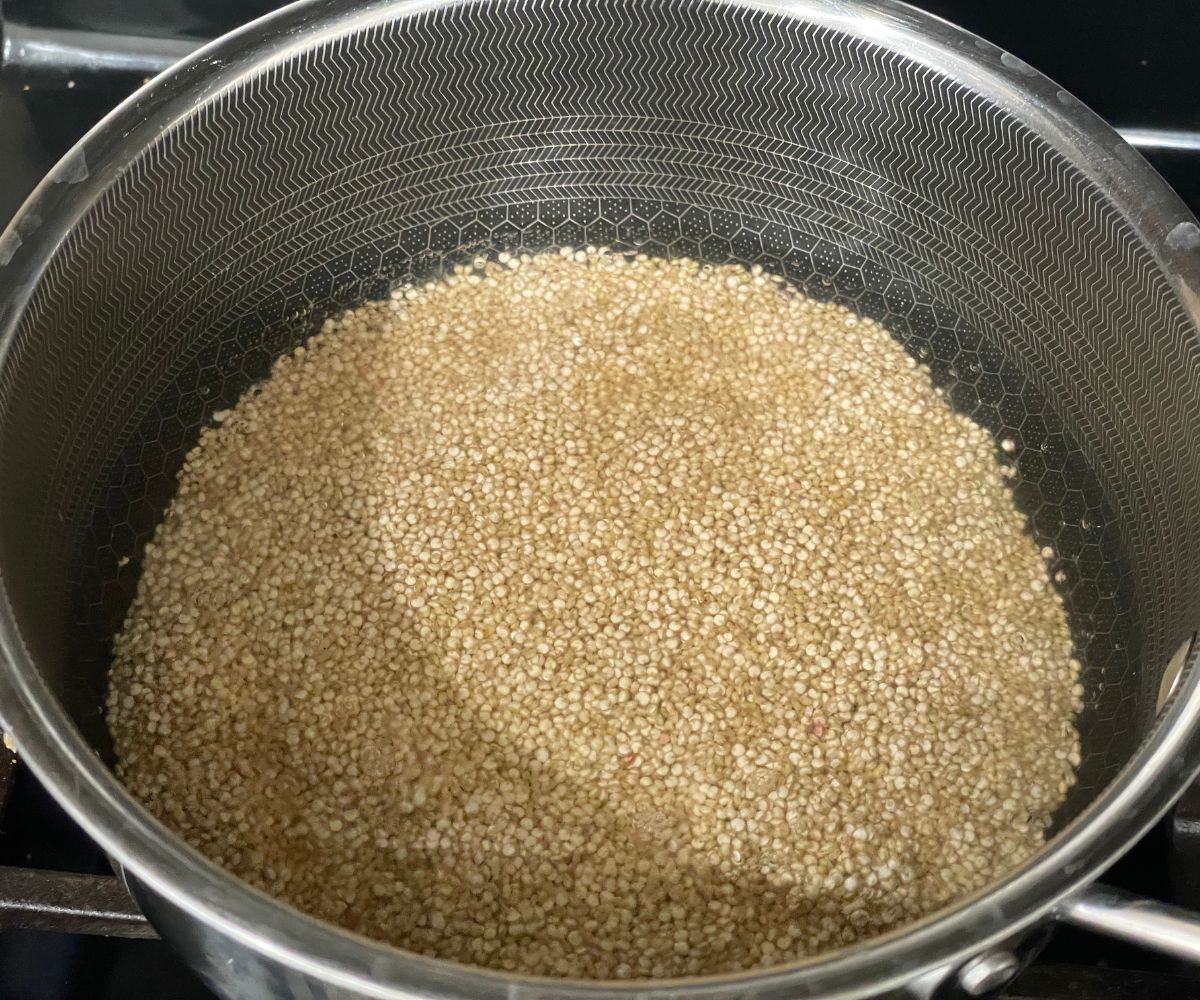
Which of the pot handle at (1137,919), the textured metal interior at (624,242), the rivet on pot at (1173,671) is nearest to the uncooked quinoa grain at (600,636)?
the textured metal interior at (624,242)

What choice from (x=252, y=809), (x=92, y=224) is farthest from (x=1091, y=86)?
(x=252, y=809)

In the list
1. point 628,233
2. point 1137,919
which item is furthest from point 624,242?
point 1137,919

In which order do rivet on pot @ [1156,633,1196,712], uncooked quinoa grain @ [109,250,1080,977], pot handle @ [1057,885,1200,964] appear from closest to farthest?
pot handle @ [1057,885,1200,964] < rivet on pot @ [1156,633,1196,712] < uncooked quinoa grain @ [109,250,1080,977]

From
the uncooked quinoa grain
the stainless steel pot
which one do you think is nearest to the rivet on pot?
the stainless steel pot

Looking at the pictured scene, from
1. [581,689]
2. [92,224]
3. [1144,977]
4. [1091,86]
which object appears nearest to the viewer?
[1144,977]

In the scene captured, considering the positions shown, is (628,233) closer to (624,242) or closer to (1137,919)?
(624,242)

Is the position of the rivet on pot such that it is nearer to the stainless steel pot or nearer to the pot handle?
the stainless steel pot

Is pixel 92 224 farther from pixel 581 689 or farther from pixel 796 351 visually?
pixel 796 351
